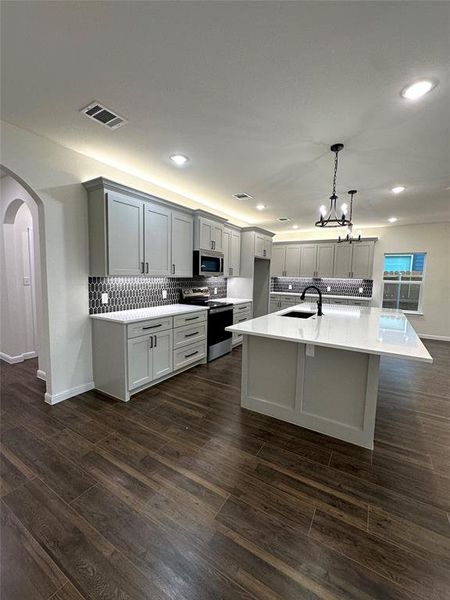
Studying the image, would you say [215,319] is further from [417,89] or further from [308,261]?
[308,261]

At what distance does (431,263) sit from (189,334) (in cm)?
588

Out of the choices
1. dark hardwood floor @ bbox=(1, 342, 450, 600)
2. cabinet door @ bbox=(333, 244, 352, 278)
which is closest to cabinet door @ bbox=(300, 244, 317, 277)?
cabinet door @ bbox=(333, 244, 352, 278)

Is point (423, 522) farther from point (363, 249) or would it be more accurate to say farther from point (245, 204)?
point (363, 249)

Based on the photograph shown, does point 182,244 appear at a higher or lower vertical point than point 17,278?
higher

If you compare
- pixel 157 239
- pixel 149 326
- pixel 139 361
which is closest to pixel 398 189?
pixel 157 239

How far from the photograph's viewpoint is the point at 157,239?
3.51m

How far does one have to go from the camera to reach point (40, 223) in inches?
106

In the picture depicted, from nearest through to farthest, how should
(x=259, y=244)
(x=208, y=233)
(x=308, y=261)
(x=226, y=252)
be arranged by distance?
(x=208, y=233) < (x=226, y=252) < (x=259, y=244) < (x=308, y=261)

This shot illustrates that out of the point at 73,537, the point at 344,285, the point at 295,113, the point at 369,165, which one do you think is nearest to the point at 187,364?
the point at 73,537

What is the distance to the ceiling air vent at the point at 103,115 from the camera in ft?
6.82

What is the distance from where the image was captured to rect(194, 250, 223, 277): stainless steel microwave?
4.29 meters

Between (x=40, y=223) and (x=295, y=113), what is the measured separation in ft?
8.66

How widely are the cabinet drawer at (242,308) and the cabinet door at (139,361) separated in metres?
2.18

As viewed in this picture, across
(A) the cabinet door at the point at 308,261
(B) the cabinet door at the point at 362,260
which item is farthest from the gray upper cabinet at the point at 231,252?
(B) the cabinet door at the point at 362,260
